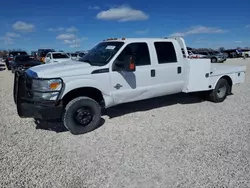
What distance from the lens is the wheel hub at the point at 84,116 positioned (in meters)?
4.27

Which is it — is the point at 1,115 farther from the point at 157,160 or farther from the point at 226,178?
the point at 226,178

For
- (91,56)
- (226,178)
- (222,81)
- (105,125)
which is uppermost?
(91,56)

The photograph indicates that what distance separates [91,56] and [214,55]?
2666cm

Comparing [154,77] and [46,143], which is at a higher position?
[154,77]

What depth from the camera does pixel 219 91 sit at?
6.57 metres

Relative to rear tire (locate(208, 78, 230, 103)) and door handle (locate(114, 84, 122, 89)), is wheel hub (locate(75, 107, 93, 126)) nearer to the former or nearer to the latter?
door handle (locate(114, 84, 122, 89))

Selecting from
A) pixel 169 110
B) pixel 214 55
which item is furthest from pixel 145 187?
pixel 214 55

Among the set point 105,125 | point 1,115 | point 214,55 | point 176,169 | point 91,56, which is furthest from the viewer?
point 214,55

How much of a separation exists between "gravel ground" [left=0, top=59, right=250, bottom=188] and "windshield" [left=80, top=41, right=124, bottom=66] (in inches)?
59.9

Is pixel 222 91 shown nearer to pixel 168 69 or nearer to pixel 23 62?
pixel 168 69

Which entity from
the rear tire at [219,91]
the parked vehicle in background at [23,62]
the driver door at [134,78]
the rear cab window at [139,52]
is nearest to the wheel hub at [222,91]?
the rear tire at [219,91]

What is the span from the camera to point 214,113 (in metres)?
5.55

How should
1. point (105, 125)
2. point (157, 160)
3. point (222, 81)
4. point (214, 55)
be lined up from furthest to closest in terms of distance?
1. point (214, 55)
2. point (222, 81)
3. point (105, 125)
4. point (157, 160)

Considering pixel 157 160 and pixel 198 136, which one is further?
pixel 198 136
